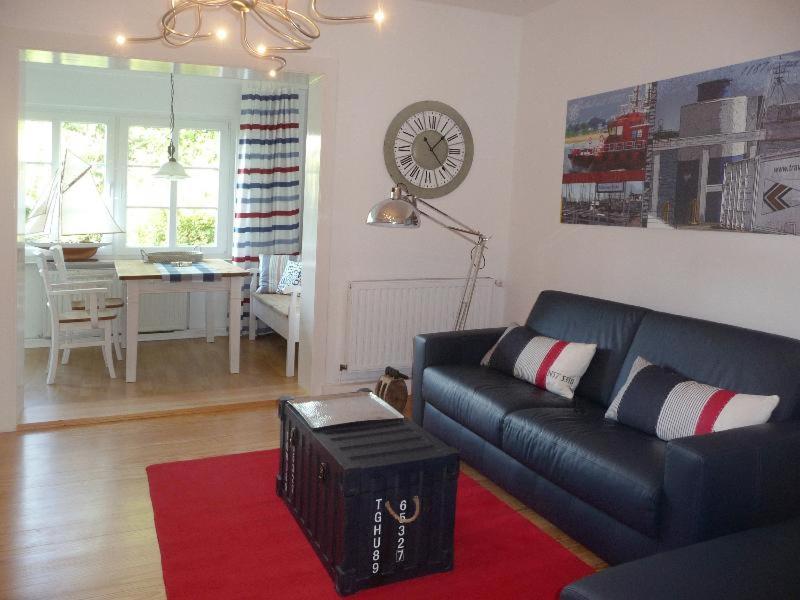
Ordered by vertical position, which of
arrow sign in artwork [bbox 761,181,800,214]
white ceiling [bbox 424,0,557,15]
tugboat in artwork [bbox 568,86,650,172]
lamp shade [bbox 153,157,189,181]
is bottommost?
arrow sign in artwork [bbox 761,181,800,214]

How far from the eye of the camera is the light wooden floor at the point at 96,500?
7.85ft

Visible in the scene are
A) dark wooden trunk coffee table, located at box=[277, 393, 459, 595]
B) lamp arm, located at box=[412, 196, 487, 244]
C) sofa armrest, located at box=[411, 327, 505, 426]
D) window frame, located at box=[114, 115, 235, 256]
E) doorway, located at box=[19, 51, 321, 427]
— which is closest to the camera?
dark wooden trunk coffee table, located at box=[277, 393, 459, 595]

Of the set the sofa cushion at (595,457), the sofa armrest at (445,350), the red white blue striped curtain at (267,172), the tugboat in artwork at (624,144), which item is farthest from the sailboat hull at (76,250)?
the sofa cushion at (595,457)

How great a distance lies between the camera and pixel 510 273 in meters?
4.83

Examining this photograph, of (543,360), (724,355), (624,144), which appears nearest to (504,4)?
(624,144)

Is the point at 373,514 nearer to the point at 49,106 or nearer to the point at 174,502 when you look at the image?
the point at 174,502

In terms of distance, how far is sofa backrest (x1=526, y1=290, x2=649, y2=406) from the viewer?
3.32 m

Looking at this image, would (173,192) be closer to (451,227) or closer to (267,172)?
(267,172)

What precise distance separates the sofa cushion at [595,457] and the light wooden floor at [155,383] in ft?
6.92

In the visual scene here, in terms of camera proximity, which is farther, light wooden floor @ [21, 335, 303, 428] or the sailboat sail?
the sailboat sail

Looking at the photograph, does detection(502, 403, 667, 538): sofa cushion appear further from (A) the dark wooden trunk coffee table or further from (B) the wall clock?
(B) the wall clock

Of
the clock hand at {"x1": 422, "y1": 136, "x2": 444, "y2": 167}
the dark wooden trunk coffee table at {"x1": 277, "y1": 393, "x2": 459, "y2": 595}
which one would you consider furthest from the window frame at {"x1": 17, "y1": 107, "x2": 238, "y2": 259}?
the dark wooden trunk coffee table at {"x1": 277, "y1": 393, "x2": 459, "y2": 595}

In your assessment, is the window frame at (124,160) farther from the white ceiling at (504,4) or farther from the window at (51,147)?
the white ceiling at (504,4)

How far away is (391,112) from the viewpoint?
4406 mm
